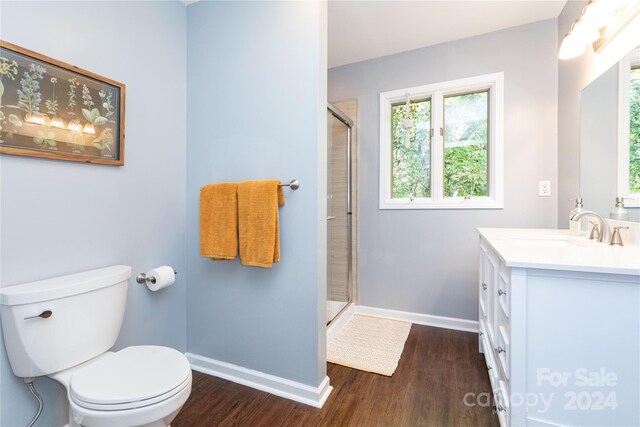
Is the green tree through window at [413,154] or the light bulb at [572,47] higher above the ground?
the light bulb at [572,47]

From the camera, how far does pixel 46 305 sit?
1094 mm

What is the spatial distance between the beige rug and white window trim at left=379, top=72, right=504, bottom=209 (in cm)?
104

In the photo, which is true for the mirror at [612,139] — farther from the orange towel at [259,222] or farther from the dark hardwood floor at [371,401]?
the orange towel at [259,222]

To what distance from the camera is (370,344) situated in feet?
7.05

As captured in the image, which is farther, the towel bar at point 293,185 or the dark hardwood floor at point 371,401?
the towel bar at point 293,185

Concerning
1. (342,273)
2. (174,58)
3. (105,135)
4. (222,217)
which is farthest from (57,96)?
(342,273)

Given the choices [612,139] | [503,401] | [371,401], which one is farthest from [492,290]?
[612,139]

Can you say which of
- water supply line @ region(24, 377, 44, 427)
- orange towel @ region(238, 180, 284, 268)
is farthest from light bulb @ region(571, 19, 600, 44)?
water supply line @ region(24, 377, 44, 427)

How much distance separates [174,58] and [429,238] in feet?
7.54

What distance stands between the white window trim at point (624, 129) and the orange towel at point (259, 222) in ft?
5.44

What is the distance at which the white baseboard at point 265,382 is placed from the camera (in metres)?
1.52

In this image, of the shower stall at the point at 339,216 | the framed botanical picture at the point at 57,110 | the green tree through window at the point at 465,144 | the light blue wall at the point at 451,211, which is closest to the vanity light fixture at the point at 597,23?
the light blue wall at the point at 451,211

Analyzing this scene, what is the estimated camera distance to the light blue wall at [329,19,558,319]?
2.15 m

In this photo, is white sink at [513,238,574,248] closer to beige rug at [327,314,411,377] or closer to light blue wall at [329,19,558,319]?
light blue wall at [329,19,558,319]
